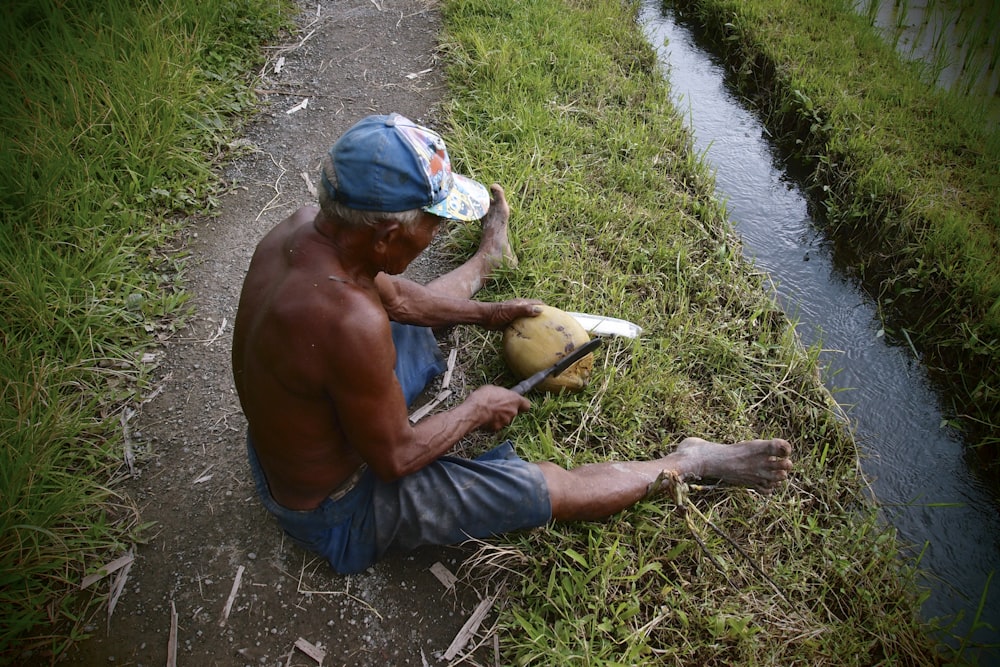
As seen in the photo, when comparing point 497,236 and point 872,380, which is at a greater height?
point 497,236

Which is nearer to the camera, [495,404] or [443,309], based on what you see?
[495,404]

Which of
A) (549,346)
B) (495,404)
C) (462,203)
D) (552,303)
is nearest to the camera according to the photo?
(462,203)

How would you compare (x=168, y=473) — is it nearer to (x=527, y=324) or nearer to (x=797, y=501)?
(x=527, y=324)

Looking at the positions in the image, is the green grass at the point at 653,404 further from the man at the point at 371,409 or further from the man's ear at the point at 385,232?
the man's ear at the point at 385,232

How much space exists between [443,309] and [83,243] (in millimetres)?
1750

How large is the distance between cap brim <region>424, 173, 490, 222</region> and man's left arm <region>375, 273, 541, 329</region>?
2.13ft

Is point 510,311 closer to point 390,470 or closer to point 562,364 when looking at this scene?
point 562,364

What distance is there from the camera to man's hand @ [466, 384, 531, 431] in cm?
221

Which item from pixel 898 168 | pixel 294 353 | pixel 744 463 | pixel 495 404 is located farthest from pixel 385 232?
pixel 898 168

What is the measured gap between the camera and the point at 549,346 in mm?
2502

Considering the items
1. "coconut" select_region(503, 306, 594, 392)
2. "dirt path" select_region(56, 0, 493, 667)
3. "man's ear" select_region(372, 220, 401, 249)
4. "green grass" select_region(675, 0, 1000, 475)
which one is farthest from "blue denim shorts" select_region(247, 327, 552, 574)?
"green grass" select_region(675, 0, 1000, 475)

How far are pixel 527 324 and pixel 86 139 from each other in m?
2.48

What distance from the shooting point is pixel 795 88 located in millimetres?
4223

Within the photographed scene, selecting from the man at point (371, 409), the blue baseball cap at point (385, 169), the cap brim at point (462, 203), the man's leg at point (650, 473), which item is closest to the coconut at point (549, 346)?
the man at point (371, 409)
